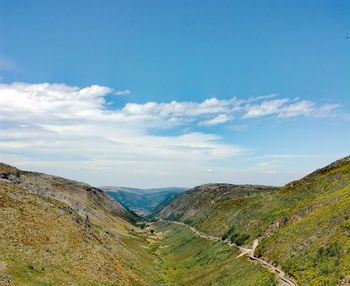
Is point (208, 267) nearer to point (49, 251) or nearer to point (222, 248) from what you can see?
point (222, 248)

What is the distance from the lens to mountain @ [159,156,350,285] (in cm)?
4906

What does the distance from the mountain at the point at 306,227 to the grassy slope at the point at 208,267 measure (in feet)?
11.0

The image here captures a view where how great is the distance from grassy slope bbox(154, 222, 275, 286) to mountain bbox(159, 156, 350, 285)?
3.36 m

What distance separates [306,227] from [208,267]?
859 inches

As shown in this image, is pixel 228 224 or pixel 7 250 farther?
pixel 228 224

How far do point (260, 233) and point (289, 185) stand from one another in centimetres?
3129

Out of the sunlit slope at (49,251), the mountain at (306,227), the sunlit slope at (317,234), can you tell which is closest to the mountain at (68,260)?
the sunlit slope at (49,251)

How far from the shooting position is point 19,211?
6388 cm

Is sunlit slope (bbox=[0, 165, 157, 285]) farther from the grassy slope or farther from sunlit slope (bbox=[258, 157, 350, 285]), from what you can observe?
sunlit slope (bbox=[258, 157, 350, 285])

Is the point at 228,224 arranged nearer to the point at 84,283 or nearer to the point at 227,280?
the point at 227,280

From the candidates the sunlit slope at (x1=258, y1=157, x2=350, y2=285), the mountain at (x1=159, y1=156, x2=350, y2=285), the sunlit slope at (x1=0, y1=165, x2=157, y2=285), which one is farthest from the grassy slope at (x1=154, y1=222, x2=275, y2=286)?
the sunlit slope at (x1=0, y1=165, x2=157, y2=285)

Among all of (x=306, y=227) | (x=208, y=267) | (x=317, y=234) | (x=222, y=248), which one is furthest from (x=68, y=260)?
(x=222, y=248)

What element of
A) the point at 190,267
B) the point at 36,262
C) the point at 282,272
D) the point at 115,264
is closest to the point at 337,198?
the point at 282,272

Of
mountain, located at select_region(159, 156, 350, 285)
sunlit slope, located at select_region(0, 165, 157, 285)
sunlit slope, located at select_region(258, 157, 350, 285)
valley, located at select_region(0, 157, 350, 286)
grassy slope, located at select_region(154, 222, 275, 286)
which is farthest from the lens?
grassy slope, located at select_region(154, 222, 275, 286)
